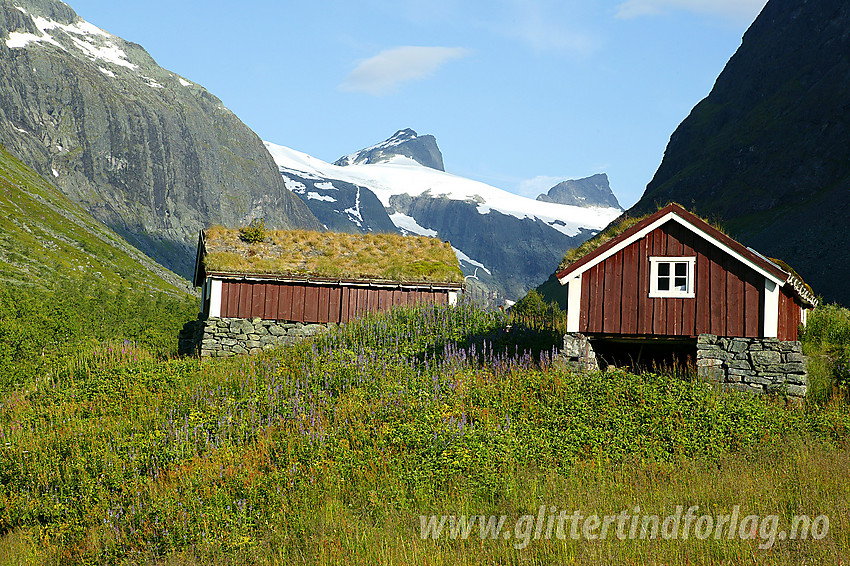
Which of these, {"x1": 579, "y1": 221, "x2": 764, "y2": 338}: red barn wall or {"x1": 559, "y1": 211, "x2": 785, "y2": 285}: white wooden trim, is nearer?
{"x1": 559, "y1": 211, "x2": 785, "y2": 285}: white wooden trim

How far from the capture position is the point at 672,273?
17781 mm

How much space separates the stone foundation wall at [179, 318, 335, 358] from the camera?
24.6 m

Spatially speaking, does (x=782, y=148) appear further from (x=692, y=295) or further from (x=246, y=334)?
(x=246, y=334)

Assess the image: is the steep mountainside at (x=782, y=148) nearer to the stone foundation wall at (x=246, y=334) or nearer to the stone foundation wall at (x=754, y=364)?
the stone foundation wall at (x=754, y=364)

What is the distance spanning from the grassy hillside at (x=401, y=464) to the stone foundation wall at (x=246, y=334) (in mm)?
5835

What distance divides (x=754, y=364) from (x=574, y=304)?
481 cm

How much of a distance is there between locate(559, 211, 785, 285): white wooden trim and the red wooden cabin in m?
0.02

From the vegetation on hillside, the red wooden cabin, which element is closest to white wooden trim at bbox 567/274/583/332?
the red wooden cabin

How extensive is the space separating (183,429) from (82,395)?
20.9 ft

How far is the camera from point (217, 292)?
24.9 metres

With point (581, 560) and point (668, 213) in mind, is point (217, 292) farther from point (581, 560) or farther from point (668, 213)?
point (581, 560)

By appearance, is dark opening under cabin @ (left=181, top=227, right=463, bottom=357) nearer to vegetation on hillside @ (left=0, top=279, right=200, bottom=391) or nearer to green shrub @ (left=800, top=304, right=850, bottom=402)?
vegetation on hillside @ (left=0, top=279, right=200, bottom=391)

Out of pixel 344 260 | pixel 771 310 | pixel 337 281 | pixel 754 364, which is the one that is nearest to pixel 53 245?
pixel 344 260

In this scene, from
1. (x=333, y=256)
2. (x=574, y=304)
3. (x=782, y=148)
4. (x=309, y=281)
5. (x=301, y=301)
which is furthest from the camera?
(x=782, y=148)
